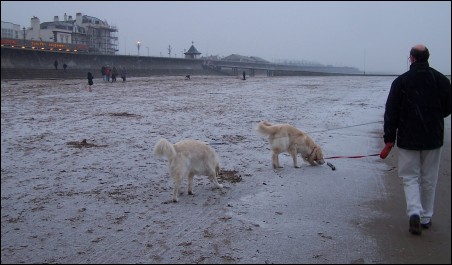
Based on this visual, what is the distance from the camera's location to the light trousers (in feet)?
14.5

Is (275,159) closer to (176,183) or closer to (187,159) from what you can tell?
(187,159)

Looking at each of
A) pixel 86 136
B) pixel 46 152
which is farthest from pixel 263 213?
pixel 86 136

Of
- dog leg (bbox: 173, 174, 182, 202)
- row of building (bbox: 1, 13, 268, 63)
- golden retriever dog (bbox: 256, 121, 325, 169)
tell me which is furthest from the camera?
golden retriever dog (bbox: 256, 121, 325, 169)

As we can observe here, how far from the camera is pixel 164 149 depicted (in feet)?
18.7

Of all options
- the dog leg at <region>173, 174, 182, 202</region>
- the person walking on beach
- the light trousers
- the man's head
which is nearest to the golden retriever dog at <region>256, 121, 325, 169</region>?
the dog leg at <region>173, 174, 182, 202</region>

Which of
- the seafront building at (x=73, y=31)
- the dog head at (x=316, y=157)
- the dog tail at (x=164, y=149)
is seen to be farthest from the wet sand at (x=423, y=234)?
the seafront building at (x=73, y=31)

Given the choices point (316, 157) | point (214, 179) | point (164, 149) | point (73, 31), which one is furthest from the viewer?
point (316, 157)

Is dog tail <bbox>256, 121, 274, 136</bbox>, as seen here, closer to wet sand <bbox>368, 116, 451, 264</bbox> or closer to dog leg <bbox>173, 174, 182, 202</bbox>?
dog leg <bbox>173, 174, 182, 202</bbox>

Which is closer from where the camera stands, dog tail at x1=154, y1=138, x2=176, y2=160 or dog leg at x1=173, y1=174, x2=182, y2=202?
dog tail at x1=154, y1=138, x2=176, y2=160

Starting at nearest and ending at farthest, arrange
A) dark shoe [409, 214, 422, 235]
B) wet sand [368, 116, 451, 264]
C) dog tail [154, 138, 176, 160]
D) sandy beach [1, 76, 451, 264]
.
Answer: wet sand [368, 116, 451, 264]
sandy beach [1, 76, 451, 264]
dark shoe [409, 214, 422, 235]
dog tail [154, 138, 176, 160]

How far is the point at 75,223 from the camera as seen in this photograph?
492 centimetres

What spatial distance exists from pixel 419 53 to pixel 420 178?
4.65 feet

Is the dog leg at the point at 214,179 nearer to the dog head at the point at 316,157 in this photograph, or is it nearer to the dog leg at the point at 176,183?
the dog leg at the point at 176,183

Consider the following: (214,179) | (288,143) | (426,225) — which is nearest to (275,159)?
(288,143)
